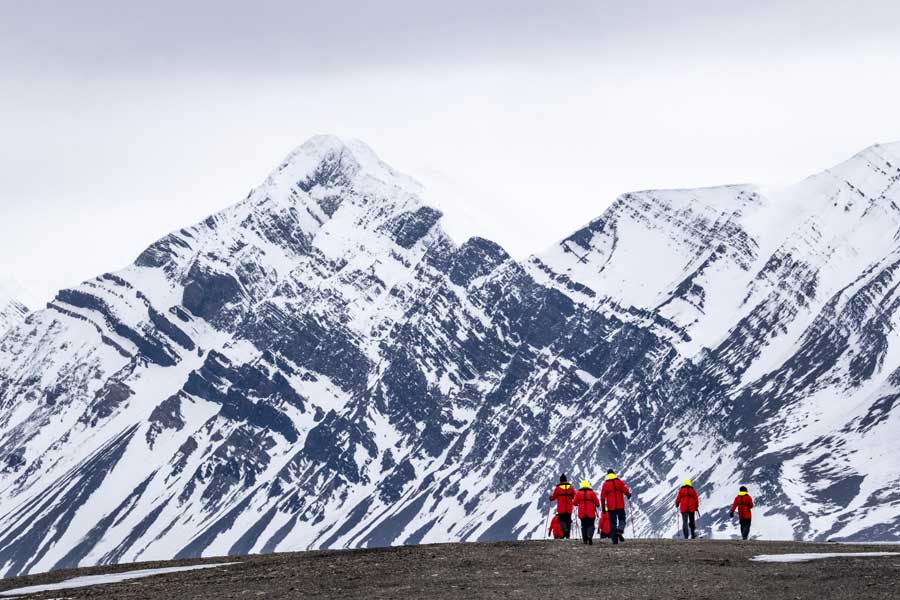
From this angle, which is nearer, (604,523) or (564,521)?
(604,523)

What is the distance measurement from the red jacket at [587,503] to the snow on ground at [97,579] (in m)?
14.5

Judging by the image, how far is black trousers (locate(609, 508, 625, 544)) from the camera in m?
69.4

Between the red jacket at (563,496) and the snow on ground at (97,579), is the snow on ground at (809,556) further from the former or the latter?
the snow on ground at (97,579)

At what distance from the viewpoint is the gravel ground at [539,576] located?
49.3 m

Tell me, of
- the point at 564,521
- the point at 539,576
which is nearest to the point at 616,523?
the point at 564,521

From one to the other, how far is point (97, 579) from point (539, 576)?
1937cm

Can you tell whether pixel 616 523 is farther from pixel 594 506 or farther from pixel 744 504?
pixel 744 504

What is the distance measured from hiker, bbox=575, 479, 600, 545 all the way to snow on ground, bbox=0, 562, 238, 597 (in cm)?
1448

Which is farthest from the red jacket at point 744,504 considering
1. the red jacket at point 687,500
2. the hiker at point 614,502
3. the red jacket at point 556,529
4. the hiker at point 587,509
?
the hiker at point 587,509

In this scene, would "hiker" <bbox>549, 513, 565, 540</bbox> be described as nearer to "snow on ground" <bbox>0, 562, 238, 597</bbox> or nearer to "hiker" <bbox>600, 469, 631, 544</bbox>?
"hiker" <bbox>600, 469, 631, 544</bbox>

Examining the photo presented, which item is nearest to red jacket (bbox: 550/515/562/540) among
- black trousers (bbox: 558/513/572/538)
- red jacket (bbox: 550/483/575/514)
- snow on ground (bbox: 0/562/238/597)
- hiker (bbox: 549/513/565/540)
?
hiker (bbox: 549/513/565/540)

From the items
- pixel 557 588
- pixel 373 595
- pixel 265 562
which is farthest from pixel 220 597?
pixel 265 562

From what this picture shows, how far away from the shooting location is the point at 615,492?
69250 mm

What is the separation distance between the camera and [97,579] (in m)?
64.5
